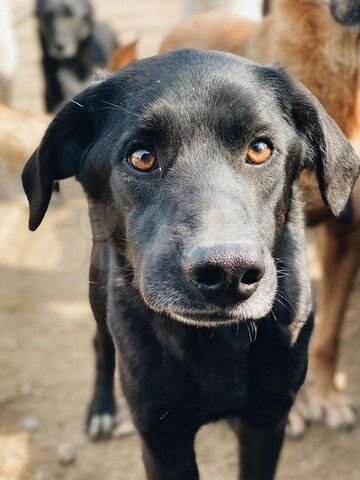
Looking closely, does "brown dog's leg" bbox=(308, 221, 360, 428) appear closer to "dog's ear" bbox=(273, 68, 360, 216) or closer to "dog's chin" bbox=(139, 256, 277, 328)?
"dog's ear" bbox=(273, 68, 360, 216)

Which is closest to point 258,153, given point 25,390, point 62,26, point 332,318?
point 332,318

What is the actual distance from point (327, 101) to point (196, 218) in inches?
57.1

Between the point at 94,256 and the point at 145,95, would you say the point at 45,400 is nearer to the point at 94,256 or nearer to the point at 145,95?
the point at 94,256

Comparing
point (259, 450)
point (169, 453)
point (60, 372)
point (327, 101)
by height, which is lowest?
point (60, 372)

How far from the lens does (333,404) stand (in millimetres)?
3354

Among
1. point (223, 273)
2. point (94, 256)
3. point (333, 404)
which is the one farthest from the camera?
point (333, 404)

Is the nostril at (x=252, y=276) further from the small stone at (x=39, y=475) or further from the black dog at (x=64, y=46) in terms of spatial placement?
the black dog at (x=64, y=46)

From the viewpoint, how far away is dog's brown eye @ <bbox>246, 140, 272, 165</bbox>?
1.95 metres

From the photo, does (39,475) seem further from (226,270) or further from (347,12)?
(347,12)

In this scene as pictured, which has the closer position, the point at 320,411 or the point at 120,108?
the point at 120,108

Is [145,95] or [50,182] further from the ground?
[145,95]

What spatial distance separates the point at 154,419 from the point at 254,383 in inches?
11.0

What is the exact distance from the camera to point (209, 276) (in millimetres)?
1671

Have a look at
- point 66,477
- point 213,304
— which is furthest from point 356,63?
point 66,477
